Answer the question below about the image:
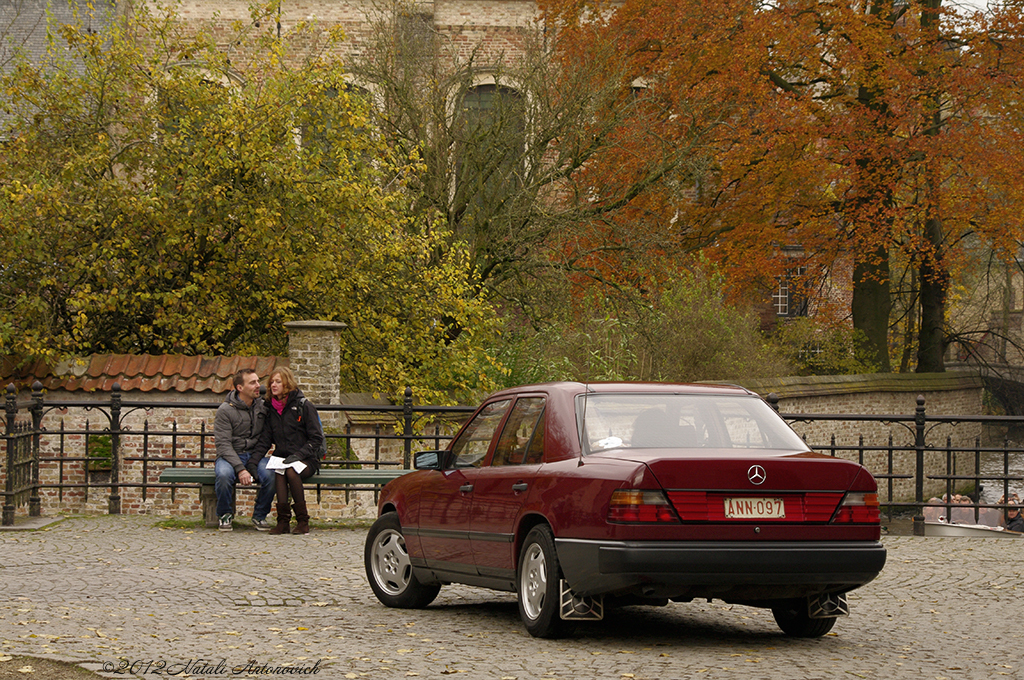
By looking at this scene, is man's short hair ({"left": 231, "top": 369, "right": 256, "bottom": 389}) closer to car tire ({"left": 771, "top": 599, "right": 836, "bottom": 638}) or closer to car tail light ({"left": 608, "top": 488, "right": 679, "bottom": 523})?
car tire ({"left": 771, "top": 599, "right": 836, "bottom": 638})

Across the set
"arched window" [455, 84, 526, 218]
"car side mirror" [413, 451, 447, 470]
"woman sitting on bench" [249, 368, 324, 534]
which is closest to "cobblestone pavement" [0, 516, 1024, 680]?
"car side mirror" [413, 451, 447, 470]

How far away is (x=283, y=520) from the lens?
13125 millimetres

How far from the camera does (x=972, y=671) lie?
641cm

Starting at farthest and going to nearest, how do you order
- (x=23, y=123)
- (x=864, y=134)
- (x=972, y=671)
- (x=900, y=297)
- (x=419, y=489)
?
(x=900, y=297) < (x=864, y=134) < (x=23, y=123) < (x=419, y=489) < (x=972, y=671)

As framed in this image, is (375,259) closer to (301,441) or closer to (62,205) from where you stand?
(62,205)

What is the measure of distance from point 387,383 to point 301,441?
232 inches

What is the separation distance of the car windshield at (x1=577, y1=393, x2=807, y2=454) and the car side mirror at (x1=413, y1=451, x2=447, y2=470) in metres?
1.31

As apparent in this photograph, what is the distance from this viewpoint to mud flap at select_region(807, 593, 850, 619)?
7.23m

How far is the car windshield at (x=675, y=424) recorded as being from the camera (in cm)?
711

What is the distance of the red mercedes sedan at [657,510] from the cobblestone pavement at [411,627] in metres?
0.32

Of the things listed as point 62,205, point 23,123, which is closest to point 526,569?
point 62,205

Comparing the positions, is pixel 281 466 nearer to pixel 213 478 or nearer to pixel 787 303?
pixel 213 478

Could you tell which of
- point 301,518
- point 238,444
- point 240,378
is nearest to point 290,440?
point 238,444

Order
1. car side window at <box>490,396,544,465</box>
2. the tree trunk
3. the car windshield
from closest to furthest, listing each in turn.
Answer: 1. the car windshield
2. car side window at <box>490,396,544,465</box>
3. the tree trunk
